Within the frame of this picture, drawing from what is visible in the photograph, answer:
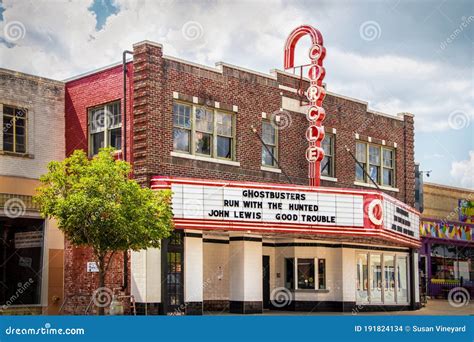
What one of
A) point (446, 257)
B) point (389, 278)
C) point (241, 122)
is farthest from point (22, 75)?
point (446, 257)

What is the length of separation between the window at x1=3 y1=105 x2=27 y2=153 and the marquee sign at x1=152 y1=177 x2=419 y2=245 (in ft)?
18.9

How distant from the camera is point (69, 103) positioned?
30.5 m

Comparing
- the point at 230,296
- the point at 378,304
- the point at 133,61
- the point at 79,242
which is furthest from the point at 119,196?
the point at 378,304

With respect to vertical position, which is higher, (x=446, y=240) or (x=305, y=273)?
(x=446, y=240)

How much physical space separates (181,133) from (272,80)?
5.36 m

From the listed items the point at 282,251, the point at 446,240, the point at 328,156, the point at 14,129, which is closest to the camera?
the point at 14,129

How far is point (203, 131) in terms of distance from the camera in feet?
95.0

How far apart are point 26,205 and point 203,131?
22.3 feet

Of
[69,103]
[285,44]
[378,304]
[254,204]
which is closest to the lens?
[254,204]

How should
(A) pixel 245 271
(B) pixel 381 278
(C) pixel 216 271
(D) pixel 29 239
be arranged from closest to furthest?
(D) pixel 29 239 → (A) pixel 245 271 → (C) pixel 216 271 → (B) pixel 381 278

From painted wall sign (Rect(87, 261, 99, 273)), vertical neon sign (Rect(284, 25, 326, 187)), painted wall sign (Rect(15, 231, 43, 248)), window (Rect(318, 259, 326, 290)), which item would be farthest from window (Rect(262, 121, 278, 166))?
painted wall sign (Rect(15, 231, 43, 248))

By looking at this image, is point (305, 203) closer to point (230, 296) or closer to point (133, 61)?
point (230, 296)

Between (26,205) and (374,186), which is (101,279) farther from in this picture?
(374,186)

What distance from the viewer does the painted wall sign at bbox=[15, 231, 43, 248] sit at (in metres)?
28.9
